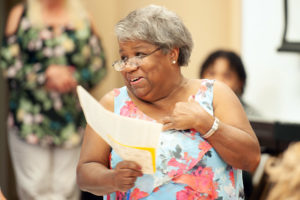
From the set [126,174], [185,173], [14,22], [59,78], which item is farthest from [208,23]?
[126,174]

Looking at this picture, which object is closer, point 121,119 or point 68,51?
point 121,119

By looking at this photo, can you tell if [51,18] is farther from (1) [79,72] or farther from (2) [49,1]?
(1) [79,72]

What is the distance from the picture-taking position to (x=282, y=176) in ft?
4.08

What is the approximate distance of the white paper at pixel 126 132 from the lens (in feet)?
Result: 6.18

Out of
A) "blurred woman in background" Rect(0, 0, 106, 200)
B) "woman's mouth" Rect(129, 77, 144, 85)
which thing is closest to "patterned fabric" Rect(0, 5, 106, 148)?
"blurred woman in background" Rect(0, 0, 106, 200)

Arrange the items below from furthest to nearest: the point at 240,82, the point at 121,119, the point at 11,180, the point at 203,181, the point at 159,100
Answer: the point at 11,180
the point at 240,82
the point at 159,100
the point at 203,181
the point at 121,119

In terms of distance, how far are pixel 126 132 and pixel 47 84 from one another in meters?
2.80

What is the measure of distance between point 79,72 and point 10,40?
535 mm

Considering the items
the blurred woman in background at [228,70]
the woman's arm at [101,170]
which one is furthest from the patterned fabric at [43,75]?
the woman's arm at [101,170]

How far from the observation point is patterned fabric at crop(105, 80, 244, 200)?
2.12 m

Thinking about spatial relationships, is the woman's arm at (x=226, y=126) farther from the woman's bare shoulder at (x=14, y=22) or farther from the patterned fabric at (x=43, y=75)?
the woman's bare shoulder at (x=14, y=22)

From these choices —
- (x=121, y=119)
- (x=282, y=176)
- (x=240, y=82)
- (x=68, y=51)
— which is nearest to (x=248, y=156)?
(x=121, y=119)

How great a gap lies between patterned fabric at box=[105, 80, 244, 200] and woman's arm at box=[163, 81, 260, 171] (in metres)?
0.04

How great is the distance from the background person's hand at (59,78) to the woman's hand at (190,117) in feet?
8.55
